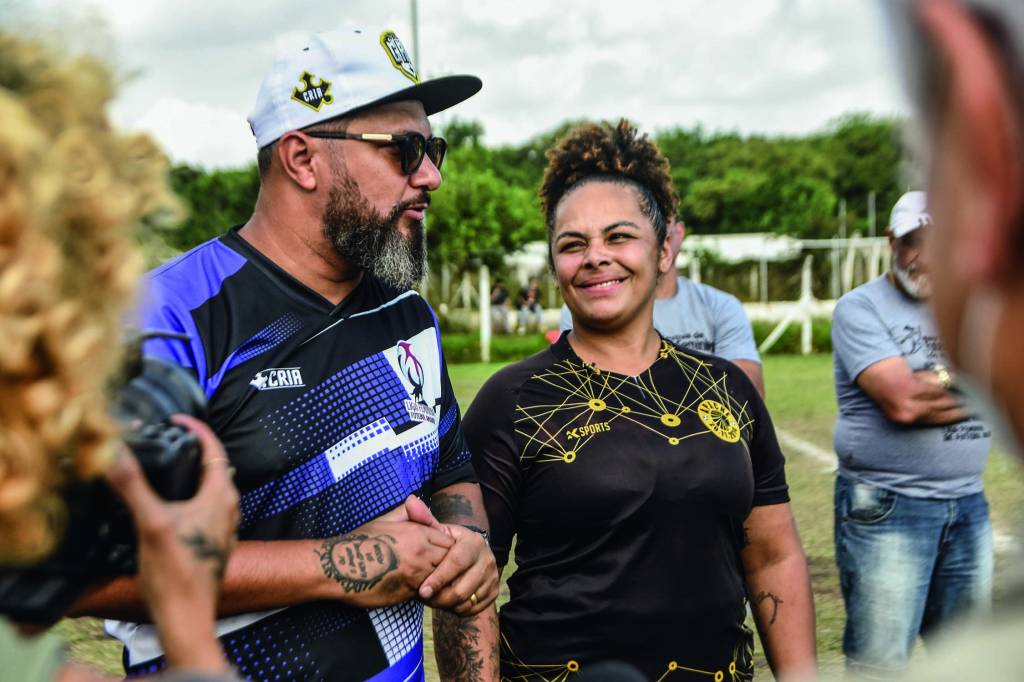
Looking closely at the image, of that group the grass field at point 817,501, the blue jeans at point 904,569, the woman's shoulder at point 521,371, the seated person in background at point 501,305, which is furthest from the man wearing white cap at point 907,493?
the seated person in background at point 501,305

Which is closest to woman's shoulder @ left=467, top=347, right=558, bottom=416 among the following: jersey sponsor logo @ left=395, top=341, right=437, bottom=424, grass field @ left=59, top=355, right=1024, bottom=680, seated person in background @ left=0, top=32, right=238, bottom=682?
jersey sponsor logo @ left=395, top=341, right=437, bottom=424

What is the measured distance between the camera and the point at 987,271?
87cm

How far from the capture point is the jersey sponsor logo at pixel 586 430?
3.05m

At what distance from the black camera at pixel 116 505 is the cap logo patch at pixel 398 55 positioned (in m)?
1.76

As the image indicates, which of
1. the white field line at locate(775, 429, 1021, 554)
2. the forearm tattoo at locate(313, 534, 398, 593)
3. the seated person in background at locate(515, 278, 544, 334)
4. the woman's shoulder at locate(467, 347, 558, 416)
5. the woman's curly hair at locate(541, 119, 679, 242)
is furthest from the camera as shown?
the seated person in background at locate(515, 278, 544, 334)

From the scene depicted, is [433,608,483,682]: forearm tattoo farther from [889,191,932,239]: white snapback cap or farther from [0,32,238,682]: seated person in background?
[889,191,932,239]: white snapback cap

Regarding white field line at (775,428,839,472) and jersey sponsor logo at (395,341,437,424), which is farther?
white field line at (775,428,839,472)

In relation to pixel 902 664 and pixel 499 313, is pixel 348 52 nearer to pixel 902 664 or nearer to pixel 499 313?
pixel 902 664

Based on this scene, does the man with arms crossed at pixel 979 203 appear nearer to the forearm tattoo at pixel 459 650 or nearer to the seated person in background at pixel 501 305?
the forearm tattoo at pixel 459 650

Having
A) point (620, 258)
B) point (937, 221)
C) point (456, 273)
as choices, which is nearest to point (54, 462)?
point (937, 221)

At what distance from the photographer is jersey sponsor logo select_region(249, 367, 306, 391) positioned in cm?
249

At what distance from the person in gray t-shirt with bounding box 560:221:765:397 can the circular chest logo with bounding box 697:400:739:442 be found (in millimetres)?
2571

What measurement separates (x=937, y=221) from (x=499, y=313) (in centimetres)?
3815

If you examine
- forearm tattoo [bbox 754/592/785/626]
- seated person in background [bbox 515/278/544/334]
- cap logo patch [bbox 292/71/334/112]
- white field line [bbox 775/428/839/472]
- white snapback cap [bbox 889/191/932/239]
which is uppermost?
cap logo patch [bbox 292/71/334/112]
